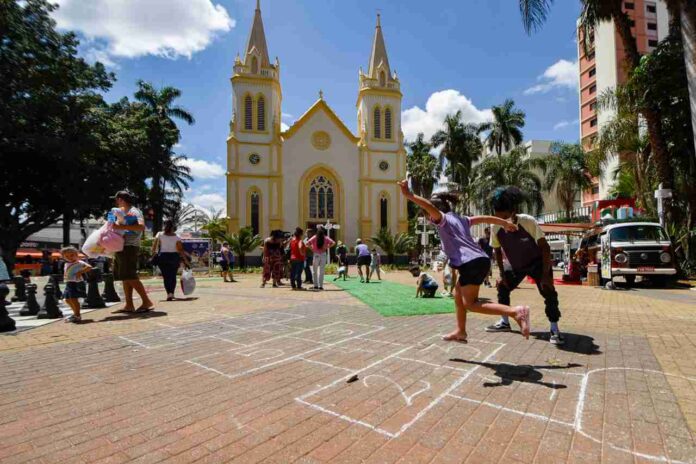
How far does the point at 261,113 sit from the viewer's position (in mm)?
38438

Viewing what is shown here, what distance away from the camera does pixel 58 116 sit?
72.5ft

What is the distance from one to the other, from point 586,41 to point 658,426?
20.1m

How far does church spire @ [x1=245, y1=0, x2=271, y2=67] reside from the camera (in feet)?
128

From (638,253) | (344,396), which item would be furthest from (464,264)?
(638,253)

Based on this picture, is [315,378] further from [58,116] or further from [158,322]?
[58,116]

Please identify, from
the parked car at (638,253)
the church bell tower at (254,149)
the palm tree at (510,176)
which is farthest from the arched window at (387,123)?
the parked car at (638,253)

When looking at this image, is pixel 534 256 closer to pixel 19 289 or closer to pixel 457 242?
pixel 457 242

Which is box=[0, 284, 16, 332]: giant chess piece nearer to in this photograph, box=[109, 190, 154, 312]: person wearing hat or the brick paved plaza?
the brick paved plaza

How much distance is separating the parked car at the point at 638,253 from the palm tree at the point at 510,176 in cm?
2385

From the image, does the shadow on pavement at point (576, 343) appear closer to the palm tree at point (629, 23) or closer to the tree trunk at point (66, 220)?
the palm tree at point (629, 23)

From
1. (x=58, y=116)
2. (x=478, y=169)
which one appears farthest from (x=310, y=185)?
(x=58, y=116)

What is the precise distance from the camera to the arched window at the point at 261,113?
38.3m

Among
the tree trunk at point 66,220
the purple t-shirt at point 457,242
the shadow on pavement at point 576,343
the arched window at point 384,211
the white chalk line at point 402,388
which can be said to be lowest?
the shadow on pavement at point 576,343

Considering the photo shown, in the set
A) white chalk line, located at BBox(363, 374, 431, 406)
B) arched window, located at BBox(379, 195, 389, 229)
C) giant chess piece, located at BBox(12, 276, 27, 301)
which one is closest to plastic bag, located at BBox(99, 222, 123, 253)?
giant chess piece, located at BBox(12, 276, 27, 301)
